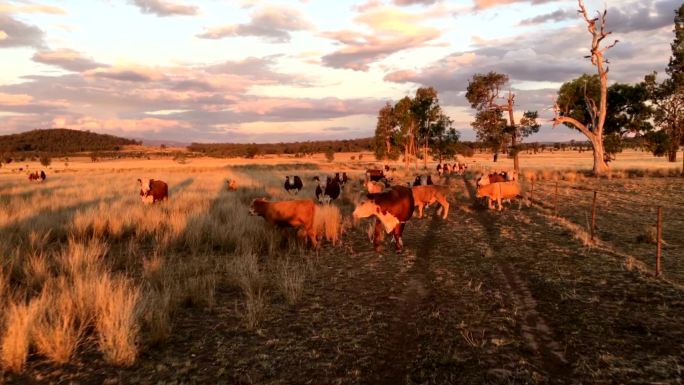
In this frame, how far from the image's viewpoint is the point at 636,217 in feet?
48.1

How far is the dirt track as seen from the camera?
4445mm

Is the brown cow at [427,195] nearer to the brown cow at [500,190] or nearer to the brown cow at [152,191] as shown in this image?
the brown cow at [500,190]

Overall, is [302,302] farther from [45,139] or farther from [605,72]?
[45,139]

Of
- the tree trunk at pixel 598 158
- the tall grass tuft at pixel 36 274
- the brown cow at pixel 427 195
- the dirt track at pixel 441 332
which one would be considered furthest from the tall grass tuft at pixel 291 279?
the tree trunk at pixel 598 158

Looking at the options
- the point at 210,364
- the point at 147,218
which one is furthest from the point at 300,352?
the point at 147,218

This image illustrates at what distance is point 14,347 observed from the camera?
14.8 ft

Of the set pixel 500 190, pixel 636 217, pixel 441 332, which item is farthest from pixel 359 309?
pixel 500 190

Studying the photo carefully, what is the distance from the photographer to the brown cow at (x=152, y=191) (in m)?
17.5

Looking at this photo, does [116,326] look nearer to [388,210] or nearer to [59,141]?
[388,210]

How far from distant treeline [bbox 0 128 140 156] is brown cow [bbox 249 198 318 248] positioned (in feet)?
561

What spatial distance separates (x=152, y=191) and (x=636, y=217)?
19920mm

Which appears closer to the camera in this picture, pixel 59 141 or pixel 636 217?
pixel 636 217

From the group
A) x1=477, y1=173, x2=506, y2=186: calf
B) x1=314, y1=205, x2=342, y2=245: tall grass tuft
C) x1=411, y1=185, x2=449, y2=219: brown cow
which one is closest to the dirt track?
x1=314, y1=205, x2=342, y2=245: tall grass tuft

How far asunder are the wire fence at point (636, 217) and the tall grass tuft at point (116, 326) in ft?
29.4
